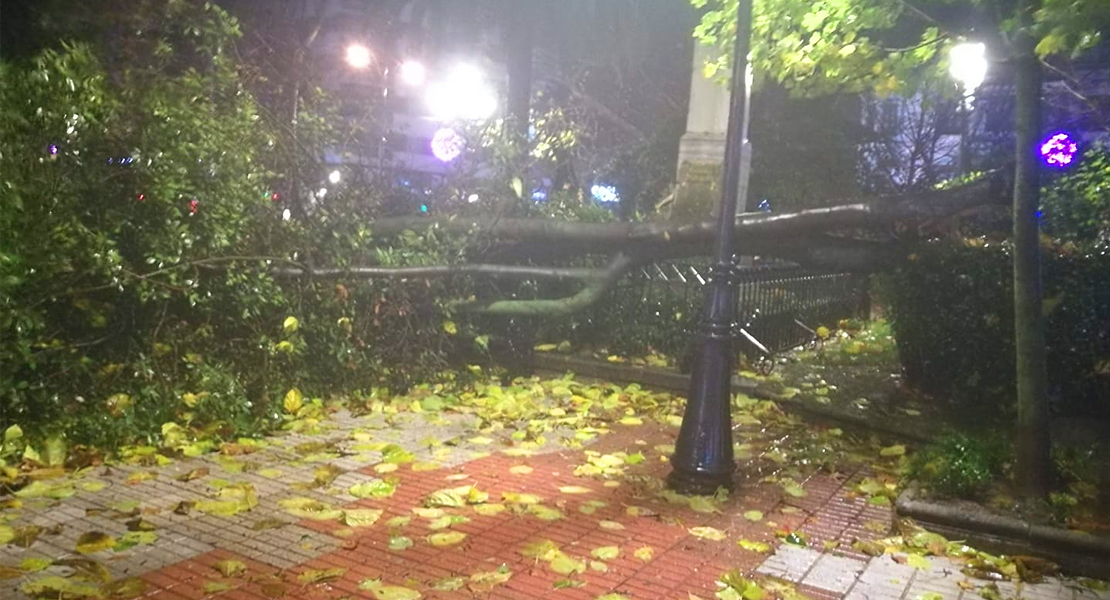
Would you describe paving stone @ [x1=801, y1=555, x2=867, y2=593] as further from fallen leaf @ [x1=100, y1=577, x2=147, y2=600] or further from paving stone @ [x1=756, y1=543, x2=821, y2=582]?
fallen leaf @ [x1=100, y1=577, x2=147, y2=600]

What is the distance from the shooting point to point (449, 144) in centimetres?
1009

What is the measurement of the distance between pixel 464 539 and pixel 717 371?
2.05 metres

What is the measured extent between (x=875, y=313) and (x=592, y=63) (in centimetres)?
1212

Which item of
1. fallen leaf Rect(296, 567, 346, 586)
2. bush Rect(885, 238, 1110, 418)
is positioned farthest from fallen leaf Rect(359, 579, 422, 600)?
bush Rect(885, 238, 1110, 418)

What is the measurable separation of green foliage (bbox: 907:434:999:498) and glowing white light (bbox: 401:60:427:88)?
1490cm

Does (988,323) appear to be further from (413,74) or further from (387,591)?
(413,74)

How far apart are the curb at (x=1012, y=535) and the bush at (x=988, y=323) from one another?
109 inches

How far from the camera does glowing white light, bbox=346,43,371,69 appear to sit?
15.2 meters

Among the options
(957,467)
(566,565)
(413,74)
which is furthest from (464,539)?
(413,74)

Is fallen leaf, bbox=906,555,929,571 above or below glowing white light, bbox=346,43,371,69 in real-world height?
below

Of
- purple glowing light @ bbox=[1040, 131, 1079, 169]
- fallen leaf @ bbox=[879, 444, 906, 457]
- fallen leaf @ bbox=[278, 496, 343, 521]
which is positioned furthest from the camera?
purple glowing light @ bbox=[1040, 131, 1079, 169]

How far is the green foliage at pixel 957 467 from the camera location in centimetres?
557

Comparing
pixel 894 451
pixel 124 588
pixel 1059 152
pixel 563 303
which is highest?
pixel 1059 152

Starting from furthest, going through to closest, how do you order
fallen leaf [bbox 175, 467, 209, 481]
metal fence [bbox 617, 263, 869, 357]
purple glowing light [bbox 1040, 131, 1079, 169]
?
purple glowing light [bbox 1040, 131, 1079, 169] < metal fence [bbox 617, 263, 869, 357] < fallen leaf [bbox 175, 467, 209, 481]
